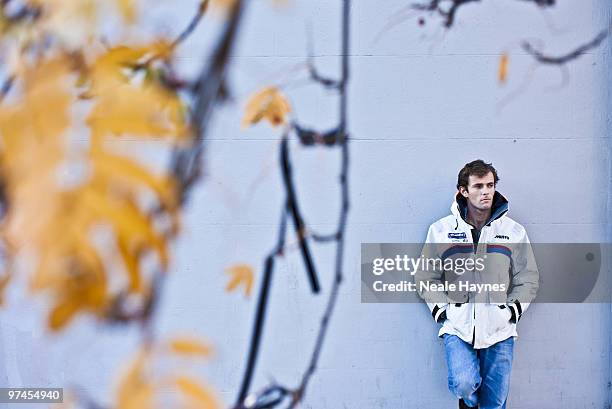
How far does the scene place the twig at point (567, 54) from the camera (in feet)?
10.6

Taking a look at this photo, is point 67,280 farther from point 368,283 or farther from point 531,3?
point 531,3

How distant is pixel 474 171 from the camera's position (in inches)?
124

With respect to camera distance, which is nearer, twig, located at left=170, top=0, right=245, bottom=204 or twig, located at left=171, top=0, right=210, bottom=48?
twig, located at left=170, top=0, right=245, bottom=204

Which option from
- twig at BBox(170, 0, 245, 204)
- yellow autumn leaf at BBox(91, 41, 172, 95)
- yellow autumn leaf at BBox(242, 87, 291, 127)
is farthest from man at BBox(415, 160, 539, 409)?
twig at BBox(170, 0, 245, 204)

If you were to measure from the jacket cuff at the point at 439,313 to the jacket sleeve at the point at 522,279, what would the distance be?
289 mm

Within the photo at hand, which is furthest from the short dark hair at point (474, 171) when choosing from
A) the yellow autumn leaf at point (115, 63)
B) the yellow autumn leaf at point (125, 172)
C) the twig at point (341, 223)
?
the yellow autumn leaf at point (125, 172)

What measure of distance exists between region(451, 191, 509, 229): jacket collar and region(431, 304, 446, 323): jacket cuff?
394 millimetres

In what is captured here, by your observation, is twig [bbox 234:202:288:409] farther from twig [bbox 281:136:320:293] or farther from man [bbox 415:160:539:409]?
man [bbox 415:160:539:409]

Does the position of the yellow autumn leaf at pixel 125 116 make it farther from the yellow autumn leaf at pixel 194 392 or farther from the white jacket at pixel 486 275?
the white jacket at pixel 486 275

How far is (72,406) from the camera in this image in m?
1.70

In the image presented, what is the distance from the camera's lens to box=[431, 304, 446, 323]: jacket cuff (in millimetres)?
3223

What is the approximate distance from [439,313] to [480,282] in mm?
232

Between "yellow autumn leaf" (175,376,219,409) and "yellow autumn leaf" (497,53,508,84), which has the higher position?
"yellow autumn leaf" (497,53,508,84)

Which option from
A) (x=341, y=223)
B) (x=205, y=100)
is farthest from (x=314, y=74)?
(x=205, y=100)
